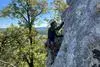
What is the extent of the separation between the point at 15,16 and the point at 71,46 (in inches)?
1225

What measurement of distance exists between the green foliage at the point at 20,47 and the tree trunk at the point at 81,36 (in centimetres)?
2666

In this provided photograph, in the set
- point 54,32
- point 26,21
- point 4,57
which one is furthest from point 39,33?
point 54,32

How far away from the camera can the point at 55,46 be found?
18188mm

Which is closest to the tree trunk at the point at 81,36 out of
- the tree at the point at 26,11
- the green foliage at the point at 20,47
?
the green foliage at the point at 20,47

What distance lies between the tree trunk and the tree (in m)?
28.4

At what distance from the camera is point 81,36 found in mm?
13875

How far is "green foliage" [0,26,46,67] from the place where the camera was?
41844 mm

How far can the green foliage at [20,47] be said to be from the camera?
41844 mm

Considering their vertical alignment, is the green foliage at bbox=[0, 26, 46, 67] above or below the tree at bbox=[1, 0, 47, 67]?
below

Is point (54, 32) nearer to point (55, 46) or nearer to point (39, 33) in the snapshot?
point (55, 46)

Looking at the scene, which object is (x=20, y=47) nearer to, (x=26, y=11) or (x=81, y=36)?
(x=26, y=11)

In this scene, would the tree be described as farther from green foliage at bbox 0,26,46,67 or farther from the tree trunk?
the tree trunk

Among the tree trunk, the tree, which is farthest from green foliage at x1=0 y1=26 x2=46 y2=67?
the tree trunk

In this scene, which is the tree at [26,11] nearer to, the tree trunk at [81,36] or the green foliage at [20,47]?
the green foliage at [20,47]
